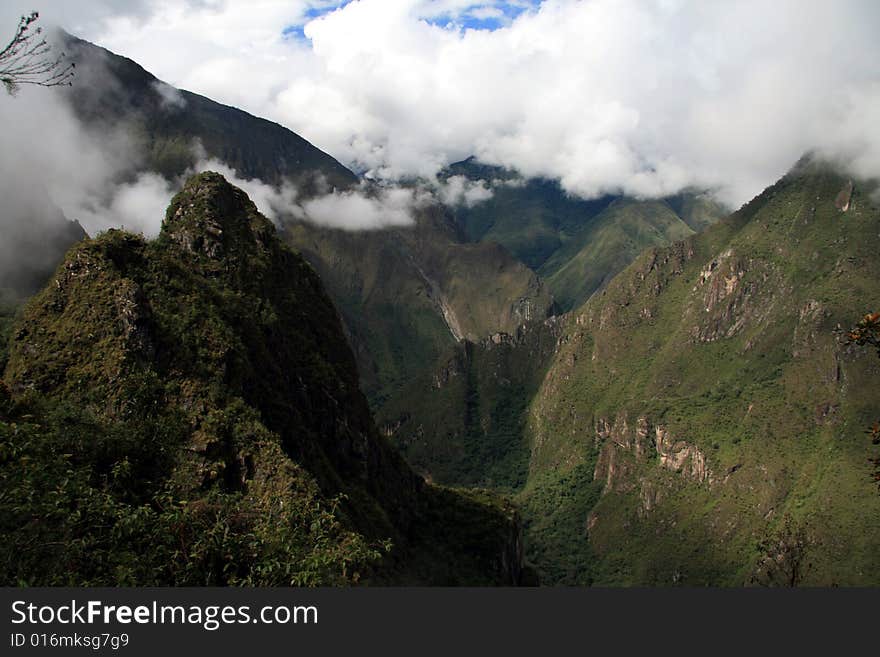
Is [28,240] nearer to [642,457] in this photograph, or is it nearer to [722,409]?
[642,457]

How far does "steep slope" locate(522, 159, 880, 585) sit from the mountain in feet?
194

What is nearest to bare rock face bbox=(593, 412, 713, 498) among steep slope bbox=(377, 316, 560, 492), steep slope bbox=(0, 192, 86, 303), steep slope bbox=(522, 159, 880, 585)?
steep slope bbox=(522, 159, 880, 585)

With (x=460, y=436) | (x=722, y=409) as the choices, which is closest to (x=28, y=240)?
(x=460, y=436)

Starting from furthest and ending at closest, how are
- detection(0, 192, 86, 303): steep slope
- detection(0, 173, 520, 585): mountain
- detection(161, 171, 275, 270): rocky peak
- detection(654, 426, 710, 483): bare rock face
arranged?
detection(654, 426, 710, 483): bare rock face, detection(0, 192, 86, 303): steep slope, detection(161, 171, 275, 270): rocky peak, detection(0, 173, 520, 585): mountain

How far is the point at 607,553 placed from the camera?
136 meters

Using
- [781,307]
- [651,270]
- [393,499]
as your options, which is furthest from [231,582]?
[651,270]

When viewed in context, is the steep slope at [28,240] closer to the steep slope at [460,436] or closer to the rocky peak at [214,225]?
the rocky peak at [214,225]

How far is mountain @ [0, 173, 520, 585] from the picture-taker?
1435 cm

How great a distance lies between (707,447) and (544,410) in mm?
60504

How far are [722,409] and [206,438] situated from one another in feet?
429

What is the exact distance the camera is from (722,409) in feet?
473

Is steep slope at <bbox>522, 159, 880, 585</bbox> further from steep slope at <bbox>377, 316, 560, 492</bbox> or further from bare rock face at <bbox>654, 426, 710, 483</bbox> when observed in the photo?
steep slope at <bbox>377, 316, 560, 492</bbox>

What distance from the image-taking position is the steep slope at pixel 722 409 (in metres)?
115

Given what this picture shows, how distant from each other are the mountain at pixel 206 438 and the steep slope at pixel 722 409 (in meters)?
59.3
